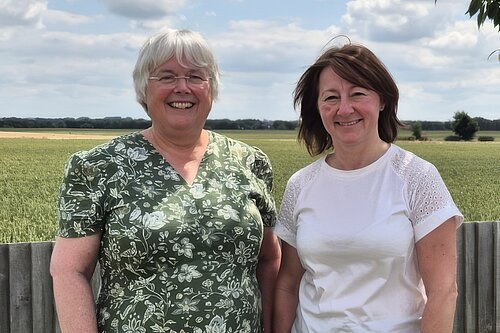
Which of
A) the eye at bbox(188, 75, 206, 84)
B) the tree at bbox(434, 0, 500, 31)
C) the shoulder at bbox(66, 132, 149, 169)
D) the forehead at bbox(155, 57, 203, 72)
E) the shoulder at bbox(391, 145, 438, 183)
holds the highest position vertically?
the tree at bbox(434, 0, 500, 31)

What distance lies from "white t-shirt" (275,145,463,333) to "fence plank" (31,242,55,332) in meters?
2.07

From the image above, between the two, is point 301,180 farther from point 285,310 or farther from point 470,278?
point 470,278

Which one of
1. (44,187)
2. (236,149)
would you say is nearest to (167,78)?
(236,149)

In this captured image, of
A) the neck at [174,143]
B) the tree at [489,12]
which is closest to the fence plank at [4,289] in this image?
the neck at [174,143]

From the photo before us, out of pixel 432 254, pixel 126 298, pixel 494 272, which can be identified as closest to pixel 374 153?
pixel 432 254

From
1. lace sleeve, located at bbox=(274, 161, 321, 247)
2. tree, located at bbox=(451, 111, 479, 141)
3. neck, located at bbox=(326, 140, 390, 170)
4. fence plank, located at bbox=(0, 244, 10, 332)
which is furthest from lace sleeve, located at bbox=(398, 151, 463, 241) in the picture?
tree, located at bbox=(451, 111, 479, 141)

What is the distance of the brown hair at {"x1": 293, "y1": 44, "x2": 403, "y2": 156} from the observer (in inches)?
79.2

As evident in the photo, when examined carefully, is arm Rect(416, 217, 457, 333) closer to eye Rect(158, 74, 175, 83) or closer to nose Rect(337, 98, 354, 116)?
Result: nose Rect(337, 98, 354, 116)

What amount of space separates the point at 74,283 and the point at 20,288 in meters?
1.80

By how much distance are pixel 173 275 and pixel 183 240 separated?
128 millimetres

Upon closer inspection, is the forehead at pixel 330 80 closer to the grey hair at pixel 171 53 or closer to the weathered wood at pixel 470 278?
the grey hair at pixel 171 53

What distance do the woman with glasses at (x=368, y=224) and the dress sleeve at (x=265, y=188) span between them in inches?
9.4

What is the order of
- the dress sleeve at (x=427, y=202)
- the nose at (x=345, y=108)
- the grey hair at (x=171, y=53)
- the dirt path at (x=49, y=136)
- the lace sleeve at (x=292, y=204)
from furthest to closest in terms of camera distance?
the dirt path at (x=49, y=136)
the lace sleeve at (x=292, y=204)
the grey hair at (x=171, y=53)
the nose at (x=345, y=108)
the dress sleeve at (x=427, y=202)

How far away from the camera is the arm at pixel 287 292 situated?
7.55 feet
